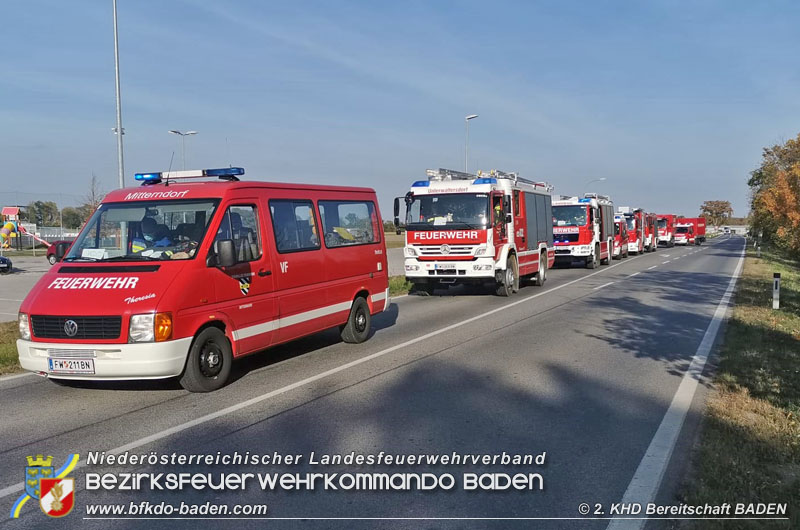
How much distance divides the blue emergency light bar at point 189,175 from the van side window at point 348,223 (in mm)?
1451

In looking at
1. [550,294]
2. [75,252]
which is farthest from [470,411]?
[550,294]

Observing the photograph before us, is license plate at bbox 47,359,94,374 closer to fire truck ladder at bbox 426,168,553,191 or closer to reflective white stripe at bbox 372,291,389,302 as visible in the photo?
reflective white stripe at bbox 372,291,389,302

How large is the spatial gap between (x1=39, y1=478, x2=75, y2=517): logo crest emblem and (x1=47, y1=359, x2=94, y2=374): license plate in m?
1.94

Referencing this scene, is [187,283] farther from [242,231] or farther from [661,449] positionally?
[661,449]

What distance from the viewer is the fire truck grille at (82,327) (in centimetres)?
660

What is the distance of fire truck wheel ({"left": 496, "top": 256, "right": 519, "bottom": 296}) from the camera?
17058 millimetres

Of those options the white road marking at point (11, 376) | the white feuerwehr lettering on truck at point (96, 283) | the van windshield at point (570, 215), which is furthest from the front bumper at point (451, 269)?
the van windshield at point (570, 215)

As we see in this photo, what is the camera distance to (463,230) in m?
16.5

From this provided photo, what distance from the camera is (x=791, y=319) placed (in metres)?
13.0

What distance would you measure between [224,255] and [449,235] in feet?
32.4

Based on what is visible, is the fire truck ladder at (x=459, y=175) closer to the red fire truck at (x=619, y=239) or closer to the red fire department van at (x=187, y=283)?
the red fire department van at (x=187, y=283)

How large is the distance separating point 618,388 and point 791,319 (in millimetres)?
7388

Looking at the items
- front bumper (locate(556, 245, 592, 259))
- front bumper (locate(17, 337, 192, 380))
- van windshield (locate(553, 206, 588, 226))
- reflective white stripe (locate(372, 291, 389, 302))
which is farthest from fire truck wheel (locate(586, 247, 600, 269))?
front bumper (locate(17, 337, 192, 380))

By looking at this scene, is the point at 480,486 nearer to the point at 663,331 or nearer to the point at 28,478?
the point at 28,478
